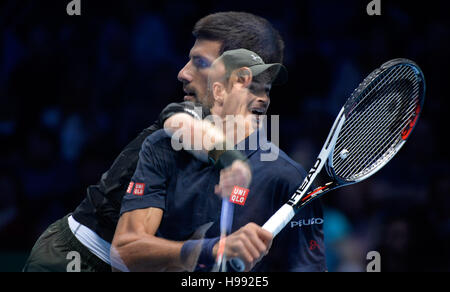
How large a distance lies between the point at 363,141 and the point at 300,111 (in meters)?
1.81

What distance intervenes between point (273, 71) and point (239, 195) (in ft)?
1.85

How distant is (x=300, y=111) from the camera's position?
4.45m

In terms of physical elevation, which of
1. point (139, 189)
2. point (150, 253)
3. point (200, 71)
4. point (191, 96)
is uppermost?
point (200, 71)

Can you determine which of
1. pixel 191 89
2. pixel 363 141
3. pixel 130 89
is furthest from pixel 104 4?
pixel 363 141

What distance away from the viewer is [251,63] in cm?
254

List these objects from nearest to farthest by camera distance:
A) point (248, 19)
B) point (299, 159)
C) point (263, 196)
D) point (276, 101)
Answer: point (263, 196)
point (248, 19)
point (299, 159)
point (276, 101)

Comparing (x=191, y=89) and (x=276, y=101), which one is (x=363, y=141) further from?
(x=276, y=101)

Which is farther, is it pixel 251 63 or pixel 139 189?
pixel 251 63

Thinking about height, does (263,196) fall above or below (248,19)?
below

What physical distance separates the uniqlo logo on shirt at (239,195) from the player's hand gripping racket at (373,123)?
10.9 inches

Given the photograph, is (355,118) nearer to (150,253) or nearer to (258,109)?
(258,109)

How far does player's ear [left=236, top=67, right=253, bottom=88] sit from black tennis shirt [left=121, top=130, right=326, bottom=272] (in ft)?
1.06

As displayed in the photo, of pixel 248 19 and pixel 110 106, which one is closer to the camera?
pixel 248 19

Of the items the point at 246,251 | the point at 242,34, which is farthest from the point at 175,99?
the point at 246,251
